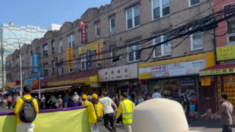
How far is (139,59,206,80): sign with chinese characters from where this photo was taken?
52.5 ft

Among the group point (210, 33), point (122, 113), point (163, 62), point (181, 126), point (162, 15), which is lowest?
point (122, 113)

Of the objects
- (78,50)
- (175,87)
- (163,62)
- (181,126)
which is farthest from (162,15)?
(181,126)

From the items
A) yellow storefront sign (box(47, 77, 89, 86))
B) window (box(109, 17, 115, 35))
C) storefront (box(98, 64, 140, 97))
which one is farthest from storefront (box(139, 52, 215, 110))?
yellow storefront sign (box(47, 77, 89, 86))

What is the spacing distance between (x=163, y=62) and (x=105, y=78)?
7322mm

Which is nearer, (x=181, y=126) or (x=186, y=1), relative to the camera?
(x=181, y=126)

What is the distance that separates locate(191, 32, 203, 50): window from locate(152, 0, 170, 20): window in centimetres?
281

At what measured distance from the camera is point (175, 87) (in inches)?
743

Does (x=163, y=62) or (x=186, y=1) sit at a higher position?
(x=186, y=1)

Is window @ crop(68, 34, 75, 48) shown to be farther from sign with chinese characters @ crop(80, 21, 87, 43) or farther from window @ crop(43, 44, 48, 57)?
window @ crop(43, 44, 48, 57)

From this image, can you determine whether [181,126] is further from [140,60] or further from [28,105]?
[140,60]

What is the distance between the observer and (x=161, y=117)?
2.24 meters

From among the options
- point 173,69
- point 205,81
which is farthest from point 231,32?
point 173,69

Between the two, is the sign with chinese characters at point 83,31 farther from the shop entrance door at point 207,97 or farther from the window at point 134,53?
the shop entrance door at point 207,97

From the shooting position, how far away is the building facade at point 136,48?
55.9ft
